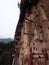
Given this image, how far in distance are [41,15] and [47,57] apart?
0.55 metres

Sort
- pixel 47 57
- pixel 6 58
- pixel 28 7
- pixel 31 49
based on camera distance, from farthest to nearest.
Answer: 1. pixel 6 58
2. pixel 28 7
3. pixel 31 49
4. pixel 47 57

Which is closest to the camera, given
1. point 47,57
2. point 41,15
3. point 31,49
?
point 47,57

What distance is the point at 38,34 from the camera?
3.52 meters

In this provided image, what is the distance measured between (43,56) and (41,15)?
51 centimetres

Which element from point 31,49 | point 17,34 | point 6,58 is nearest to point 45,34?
point 31,49

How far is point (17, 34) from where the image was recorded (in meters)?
5.41

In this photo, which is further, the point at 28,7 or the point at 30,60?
the point at 28,7

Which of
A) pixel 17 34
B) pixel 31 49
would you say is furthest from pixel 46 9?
pixel 17 34

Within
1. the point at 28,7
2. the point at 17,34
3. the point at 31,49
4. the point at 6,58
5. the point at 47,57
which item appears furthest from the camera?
the point at 6,58

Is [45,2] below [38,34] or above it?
above

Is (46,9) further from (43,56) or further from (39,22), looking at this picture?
(43,56)

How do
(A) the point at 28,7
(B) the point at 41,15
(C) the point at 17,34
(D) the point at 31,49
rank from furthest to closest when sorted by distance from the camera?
(C) the point at 17,34 < (A) the point at 28,7 < (D) the point at 31,49 < (B) the point at 41,15

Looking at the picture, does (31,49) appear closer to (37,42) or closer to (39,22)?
(37,42)

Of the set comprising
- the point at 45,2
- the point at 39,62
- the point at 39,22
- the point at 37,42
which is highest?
the point at 45,2
